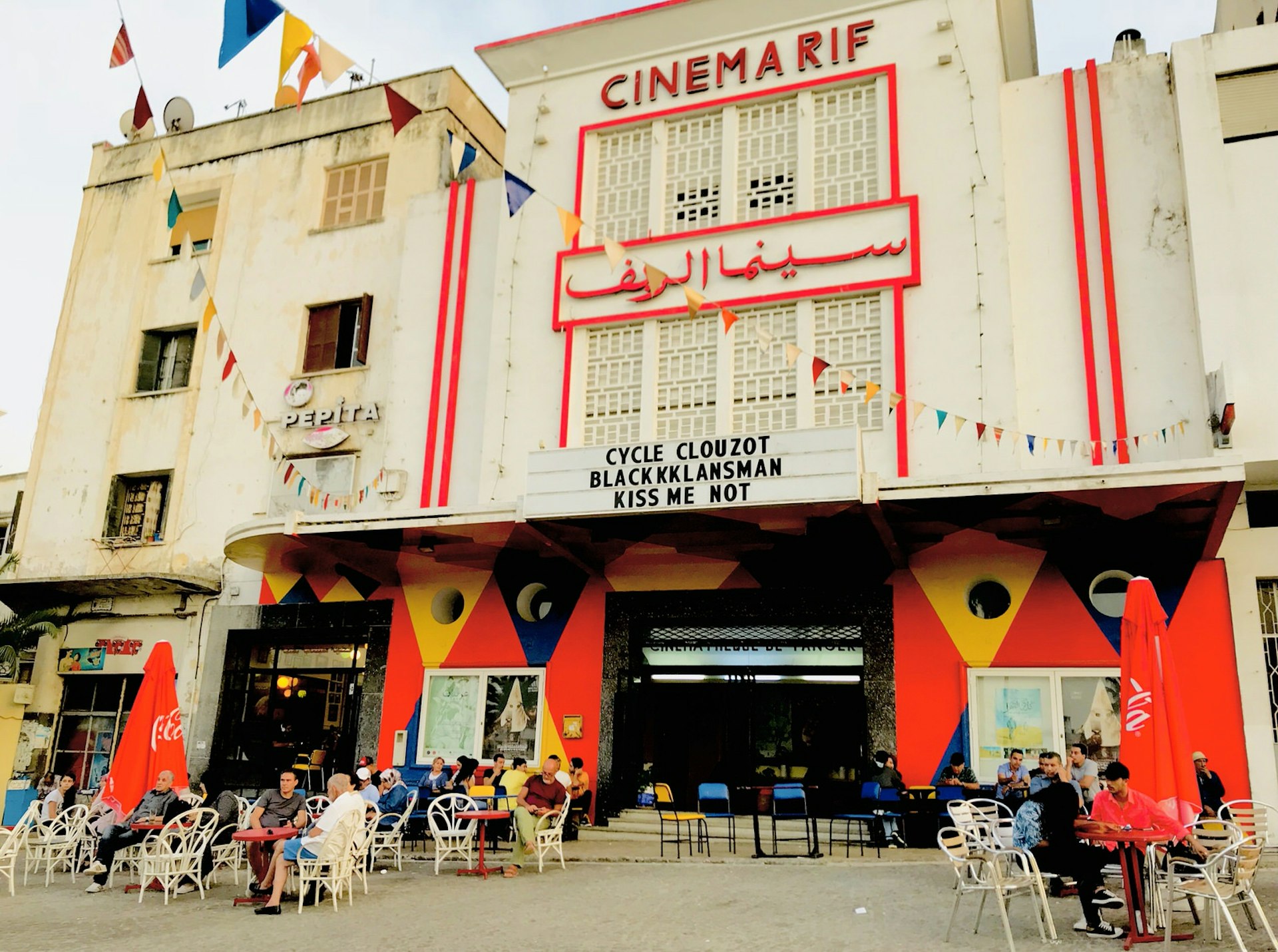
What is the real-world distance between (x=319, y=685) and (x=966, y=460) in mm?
10919

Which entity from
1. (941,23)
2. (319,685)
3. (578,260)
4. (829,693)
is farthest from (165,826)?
(941,23)

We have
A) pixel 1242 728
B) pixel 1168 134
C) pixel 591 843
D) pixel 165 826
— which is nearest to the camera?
pixel 165 826

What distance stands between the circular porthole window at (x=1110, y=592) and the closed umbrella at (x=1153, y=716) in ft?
16.9

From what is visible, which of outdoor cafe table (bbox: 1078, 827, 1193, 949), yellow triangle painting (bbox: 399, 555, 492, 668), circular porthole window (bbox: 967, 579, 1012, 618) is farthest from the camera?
yellow triangle painting (bbox: 399, 555, 492, 668)

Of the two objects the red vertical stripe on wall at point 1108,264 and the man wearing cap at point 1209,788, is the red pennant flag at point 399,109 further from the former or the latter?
the man wearing cap at point 1209,788

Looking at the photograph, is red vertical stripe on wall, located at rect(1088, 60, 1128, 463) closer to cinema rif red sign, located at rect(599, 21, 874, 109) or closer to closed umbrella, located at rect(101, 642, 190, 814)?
cinema rif red sign, located at rect(599, 21, 874, 109)

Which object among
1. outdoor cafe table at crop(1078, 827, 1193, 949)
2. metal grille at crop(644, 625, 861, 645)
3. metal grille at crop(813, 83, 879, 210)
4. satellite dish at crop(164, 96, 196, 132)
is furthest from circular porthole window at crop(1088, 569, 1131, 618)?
satellite dish at crop(164, 96, 196, 132)

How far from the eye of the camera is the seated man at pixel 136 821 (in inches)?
414

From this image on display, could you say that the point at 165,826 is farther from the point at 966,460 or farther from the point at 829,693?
the point at 966,460

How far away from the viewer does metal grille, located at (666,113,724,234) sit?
16.8m

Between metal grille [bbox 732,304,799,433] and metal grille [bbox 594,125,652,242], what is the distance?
2.55m

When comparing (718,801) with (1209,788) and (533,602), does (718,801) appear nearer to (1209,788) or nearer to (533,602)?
(533,602)

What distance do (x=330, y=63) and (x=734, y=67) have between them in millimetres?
8051

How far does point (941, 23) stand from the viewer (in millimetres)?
15883
